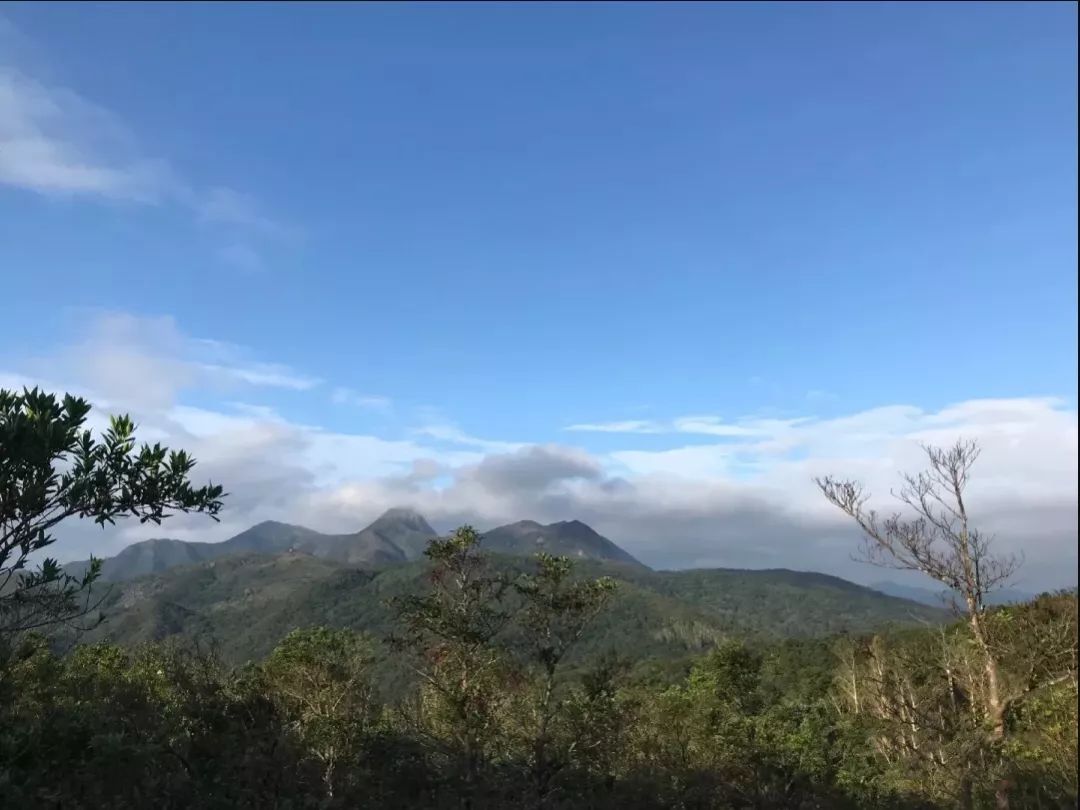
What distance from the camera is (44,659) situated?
83.5 feet

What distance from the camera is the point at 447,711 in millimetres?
27844

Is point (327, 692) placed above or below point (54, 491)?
below

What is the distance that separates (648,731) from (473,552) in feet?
52.9

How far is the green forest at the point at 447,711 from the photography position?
12.2 m

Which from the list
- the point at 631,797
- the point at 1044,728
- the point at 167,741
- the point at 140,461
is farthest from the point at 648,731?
the point at 140,461

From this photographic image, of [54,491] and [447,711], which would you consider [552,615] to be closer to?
[447,711]

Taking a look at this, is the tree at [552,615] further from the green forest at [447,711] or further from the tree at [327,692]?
the tree at [327,692]

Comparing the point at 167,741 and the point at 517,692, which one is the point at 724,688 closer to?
the point at 517,692

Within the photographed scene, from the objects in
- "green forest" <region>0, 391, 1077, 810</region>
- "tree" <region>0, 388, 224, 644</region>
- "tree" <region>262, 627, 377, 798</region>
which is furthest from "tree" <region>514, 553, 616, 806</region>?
"tree" <region>0, 388, 224, 644</region>

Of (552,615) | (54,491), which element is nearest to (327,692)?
(552,615)

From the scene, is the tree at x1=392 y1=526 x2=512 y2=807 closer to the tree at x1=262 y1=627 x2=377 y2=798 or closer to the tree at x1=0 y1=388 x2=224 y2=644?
the tree at x1=262 y1=627 x2=377 y2=798

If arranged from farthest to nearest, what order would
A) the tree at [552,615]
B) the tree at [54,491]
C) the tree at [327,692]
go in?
the tree at [552,615] < the tree at [327,692] < the tree at [54,491]

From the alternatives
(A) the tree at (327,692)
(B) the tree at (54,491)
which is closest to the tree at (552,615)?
(A) the tree at (327,692)

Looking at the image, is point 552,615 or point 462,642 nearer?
point 462,642
